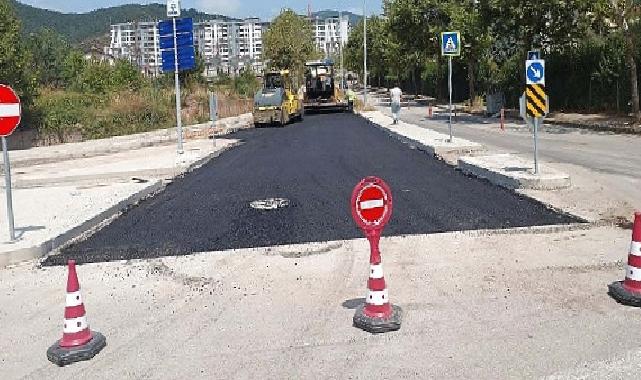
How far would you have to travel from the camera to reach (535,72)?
11836mm

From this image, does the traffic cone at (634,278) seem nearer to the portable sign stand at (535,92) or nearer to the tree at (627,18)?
the portable sign stand at (535,92)

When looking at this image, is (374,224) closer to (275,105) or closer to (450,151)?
(450,151)

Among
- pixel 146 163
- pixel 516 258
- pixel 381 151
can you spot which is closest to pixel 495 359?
pixel 516 258

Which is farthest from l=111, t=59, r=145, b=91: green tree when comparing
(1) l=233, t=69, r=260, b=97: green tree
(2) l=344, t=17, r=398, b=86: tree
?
(2) l=344, t=17, r=398, b=86: tree

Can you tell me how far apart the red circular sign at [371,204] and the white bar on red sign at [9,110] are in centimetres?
539

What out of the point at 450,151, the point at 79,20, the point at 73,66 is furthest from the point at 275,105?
the point at 79,20

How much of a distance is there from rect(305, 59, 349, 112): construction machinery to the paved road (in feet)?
48.5

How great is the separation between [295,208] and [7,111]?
15.2 ft

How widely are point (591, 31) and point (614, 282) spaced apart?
27.2 metres

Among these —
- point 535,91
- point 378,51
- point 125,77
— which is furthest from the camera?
point 378,51

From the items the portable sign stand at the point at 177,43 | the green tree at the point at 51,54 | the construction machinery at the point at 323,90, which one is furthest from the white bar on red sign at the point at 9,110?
the green tree at the point at 51,54

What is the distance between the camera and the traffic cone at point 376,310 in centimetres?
566

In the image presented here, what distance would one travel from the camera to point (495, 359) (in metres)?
5.03

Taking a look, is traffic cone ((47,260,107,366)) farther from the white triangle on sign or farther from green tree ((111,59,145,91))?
green tree ((111,59,145,91))
